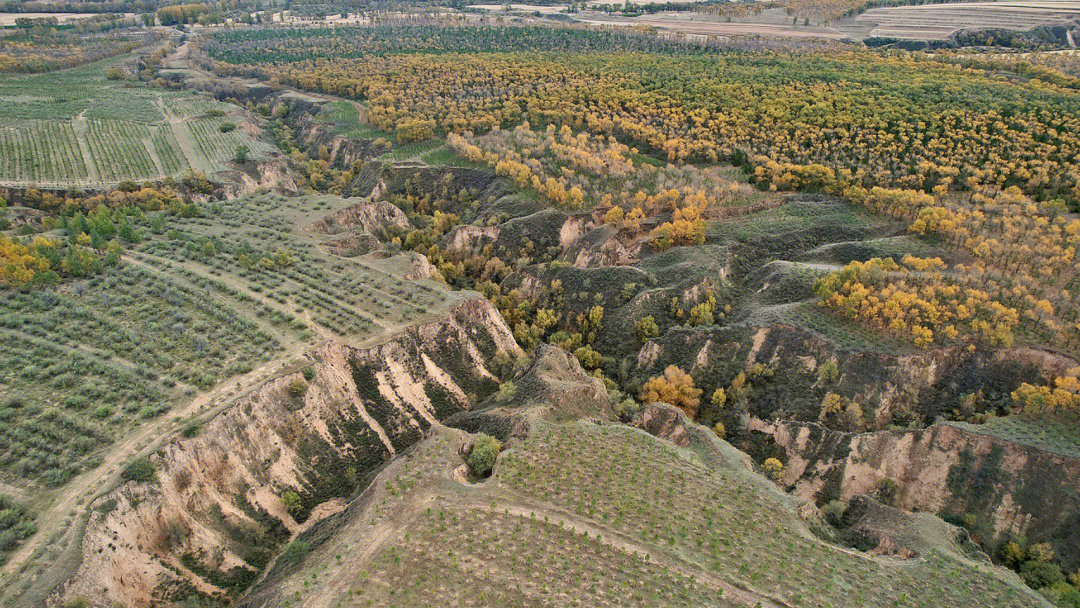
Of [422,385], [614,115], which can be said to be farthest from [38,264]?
[614,115]

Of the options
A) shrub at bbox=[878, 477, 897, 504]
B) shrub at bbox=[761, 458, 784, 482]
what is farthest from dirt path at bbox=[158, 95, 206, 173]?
shrub at bbox=[878, 477, 897, 504]

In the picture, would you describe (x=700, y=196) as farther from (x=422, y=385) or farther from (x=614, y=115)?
(x=422, y=385)

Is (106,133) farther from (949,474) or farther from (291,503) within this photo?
(949,474)

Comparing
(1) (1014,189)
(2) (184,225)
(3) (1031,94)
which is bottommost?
(2) (184,225)

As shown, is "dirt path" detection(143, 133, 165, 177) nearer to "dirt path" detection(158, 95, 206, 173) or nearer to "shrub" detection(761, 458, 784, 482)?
"dirt path" detection(158, 95, 206, 173)

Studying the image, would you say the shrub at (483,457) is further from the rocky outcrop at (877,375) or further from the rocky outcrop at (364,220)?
the rocky outcrop at (364,220)

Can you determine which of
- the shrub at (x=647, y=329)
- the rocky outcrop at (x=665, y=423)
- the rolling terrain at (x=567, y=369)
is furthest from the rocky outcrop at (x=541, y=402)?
the shrub at (x=647, y=329)

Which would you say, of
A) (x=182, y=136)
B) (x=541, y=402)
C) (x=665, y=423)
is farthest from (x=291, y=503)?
(x=182, y=136)
